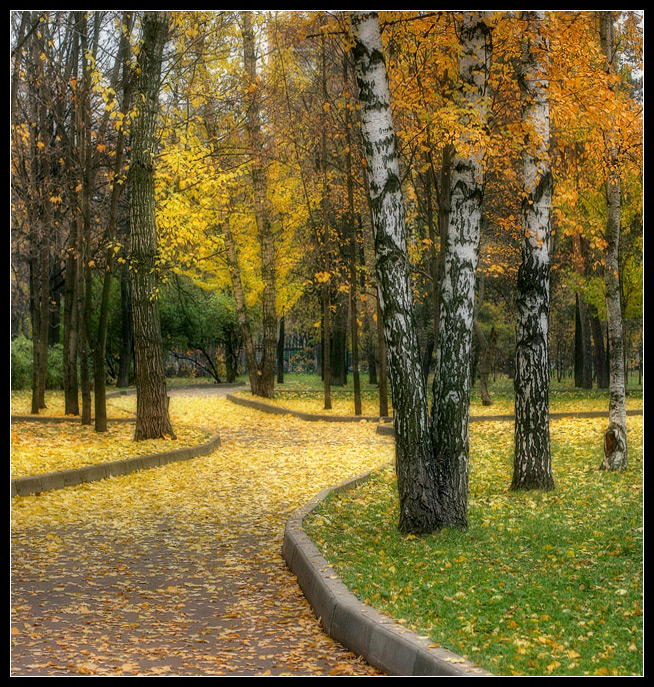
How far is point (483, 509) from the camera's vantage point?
10367 millimetres

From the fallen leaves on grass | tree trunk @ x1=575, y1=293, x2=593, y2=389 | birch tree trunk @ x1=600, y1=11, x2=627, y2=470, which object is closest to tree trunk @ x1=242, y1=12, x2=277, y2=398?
the fallen leaves on grass

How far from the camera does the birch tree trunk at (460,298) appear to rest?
906cm

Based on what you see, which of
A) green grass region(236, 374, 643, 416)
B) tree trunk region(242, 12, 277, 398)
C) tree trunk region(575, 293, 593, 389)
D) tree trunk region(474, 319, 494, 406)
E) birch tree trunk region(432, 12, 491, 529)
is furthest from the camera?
tree trunk region(575, 293, 593, 389)

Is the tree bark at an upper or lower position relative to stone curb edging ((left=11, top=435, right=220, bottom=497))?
upper

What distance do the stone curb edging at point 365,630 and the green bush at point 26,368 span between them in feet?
75.6

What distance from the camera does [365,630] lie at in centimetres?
599

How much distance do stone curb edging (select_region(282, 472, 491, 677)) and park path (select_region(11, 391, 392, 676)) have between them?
109 millimetres

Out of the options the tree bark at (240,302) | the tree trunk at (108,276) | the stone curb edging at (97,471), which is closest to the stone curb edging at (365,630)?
the stone curb edging at (97,471)

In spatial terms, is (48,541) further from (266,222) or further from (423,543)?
(266,222)

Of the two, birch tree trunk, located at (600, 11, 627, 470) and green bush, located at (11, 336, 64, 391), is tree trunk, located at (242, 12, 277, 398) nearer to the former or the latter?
green bush, located at (11, 336, 64, 391)

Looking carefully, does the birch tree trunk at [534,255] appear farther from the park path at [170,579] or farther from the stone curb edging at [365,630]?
the stone curb edging at [365,630]

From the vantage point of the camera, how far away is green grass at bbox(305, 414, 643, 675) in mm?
5449

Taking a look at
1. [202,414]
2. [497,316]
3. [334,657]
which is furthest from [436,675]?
[497,316]
